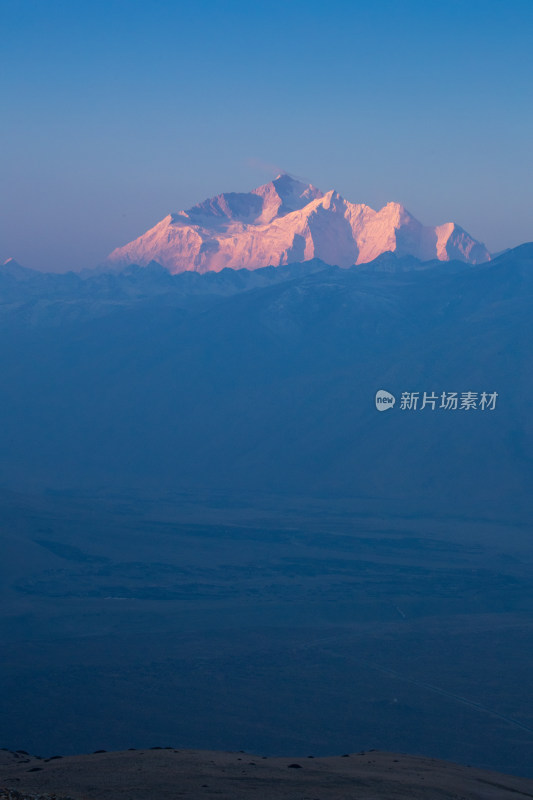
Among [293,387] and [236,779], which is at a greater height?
[293,387]

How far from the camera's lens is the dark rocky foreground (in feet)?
62.6

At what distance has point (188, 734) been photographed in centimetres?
3953

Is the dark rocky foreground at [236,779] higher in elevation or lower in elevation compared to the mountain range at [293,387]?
lower

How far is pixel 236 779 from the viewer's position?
20422 mm

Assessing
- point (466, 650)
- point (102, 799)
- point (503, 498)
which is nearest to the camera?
point (102, 799)

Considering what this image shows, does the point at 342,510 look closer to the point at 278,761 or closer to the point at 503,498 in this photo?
the point at 503,498

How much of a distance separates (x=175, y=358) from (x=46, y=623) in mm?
90440

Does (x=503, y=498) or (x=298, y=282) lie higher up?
(x=298, y=282)

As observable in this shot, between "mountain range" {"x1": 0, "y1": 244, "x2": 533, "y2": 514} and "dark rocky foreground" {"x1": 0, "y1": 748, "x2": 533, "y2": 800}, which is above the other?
"mountain range" {"x1": 0, "y1": 244, "x2": 533, "y2": 514}

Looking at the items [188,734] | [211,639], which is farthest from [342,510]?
[188,734]

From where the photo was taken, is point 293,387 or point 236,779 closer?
point 236,779

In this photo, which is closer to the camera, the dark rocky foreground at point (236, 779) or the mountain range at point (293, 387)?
the dark rocky foreground at point (236, 779)

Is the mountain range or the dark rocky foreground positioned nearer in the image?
the dark rocky foreground

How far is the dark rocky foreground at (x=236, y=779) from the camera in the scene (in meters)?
19.1
